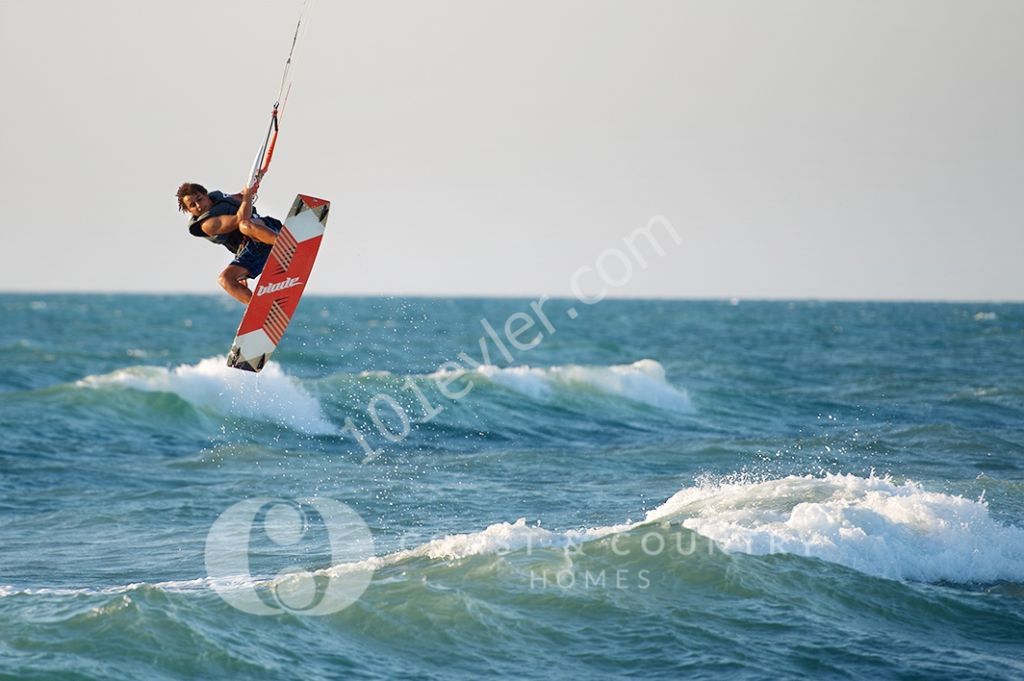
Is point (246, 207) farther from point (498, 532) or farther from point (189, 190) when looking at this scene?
point (498, 532)

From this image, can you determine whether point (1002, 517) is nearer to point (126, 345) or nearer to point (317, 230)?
point (317, 230)

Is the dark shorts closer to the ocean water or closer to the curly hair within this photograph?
the curly hair

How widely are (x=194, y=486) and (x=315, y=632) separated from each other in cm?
742

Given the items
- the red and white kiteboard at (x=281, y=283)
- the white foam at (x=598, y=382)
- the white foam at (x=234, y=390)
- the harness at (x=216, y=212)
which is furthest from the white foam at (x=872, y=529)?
the white foam at (x=598, y=382)

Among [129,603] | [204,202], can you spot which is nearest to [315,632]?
[129,603]

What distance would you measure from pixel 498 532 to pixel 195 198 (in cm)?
415

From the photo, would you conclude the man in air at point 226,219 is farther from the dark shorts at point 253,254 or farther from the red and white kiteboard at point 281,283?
the red and white kiteboard at point 281,283

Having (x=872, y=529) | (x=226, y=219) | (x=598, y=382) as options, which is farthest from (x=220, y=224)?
(x=598, y=382)

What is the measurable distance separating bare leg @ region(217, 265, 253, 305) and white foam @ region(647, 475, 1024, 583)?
479cm

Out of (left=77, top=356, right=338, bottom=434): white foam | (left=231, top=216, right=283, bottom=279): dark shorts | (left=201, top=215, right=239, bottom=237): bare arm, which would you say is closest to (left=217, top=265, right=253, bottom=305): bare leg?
(left=231, top=216, right=283, bottom=279): dark shorts

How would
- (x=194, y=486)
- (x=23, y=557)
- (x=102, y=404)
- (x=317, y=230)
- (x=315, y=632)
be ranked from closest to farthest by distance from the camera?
(x=315, y=632) → (x=317, y=230) → (x=23, y=557) → (x=194, y=486) → (x=102, y=404)

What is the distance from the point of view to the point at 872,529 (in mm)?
11578

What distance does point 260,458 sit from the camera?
18.6 meters

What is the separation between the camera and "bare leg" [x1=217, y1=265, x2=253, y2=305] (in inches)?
435
